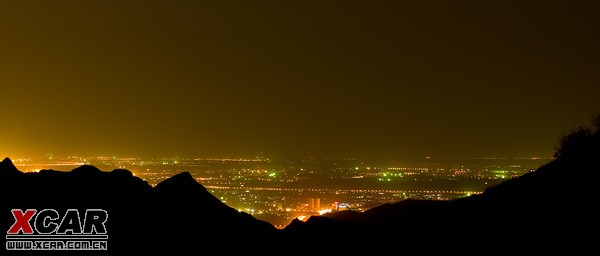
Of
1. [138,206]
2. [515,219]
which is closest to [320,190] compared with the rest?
[515,219]

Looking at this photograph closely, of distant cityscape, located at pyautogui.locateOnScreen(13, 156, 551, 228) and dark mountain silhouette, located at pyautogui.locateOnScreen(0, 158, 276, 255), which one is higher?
dark mountain silhouette, located at pyautogui.locateOnScreen(0, 158, 276, 255)

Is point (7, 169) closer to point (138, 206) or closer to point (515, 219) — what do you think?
point (138, 206)

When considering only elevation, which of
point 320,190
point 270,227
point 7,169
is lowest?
point 320,190

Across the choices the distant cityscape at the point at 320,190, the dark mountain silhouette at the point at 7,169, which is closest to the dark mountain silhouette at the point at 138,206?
the dark mountain silhouette at the point at 7,169

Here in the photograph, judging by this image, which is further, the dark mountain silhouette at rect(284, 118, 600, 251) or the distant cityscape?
the distant cityscape

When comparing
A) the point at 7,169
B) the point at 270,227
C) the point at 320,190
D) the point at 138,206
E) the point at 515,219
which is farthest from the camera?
the point at 320,190

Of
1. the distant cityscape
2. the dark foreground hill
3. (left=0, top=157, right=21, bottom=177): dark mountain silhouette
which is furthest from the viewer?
the distant cityscape

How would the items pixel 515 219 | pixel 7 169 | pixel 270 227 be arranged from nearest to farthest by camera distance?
pixel 515 219, pixel 7 169, pixel 270 227

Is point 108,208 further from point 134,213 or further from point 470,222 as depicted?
point 470,222

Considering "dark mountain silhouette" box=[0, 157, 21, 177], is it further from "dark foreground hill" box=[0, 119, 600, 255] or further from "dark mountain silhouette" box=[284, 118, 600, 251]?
"dark mountain silhouette" box=[284, 118, 600, 251]

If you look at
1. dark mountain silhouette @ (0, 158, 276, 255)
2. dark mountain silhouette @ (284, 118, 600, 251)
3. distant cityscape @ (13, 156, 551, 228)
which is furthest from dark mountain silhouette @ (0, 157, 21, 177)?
distant cityscape @ (13, 156, 551, 228)

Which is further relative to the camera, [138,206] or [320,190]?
[320,190]

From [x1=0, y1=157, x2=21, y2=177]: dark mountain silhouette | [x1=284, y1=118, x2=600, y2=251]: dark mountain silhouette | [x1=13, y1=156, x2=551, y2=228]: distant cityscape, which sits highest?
[x1=0, y1=157, x2=21, y2=177]: dark mountain silhouette

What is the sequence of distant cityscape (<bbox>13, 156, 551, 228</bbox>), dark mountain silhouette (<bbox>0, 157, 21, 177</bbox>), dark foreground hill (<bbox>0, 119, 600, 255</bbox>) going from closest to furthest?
dark foreground hill (<bbox>0, 119, 600, 255</bbox>), dark mountain silhouette (<bbox>0, 157, 21, 177</bbox>), distant cityscape (<bbox>13, 156, 551, 228</bbox>)
